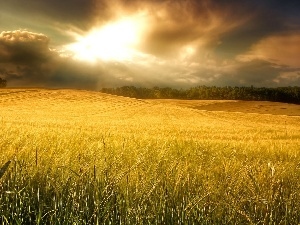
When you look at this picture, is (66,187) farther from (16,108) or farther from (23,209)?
(16,108)

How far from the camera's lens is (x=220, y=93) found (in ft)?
424

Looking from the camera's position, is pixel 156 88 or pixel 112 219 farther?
pixel 156 88

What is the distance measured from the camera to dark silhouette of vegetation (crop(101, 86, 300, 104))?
119938 mm

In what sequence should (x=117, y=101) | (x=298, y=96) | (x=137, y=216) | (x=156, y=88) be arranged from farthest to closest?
(x=156, y=88)
(x=298, y=96)
(x=117, y=101)
(x=137, y=216)

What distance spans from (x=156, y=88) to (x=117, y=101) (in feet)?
245

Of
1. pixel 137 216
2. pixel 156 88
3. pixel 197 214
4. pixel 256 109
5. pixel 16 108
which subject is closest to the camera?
pixel 137 216

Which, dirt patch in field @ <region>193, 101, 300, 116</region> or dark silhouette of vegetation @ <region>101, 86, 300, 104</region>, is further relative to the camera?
dark silhouette of vegetation @ <region>101, 86, 300, 104</region>

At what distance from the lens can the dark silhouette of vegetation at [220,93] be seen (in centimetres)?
11994

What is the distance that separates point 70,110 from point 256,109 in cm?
3921

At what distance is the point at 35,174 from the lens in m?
4.27

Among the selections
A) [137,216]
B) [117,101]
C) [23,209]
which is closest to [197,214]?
[137,216]

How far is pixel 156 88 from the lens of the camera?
131500mm

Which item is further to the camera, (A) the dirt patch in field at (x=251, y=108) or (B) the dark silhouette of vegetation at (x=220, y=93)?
(B) the dark silhouette of vegetation at (x=220, y=93)

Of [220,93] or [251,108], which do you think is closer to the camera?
[251,108]
